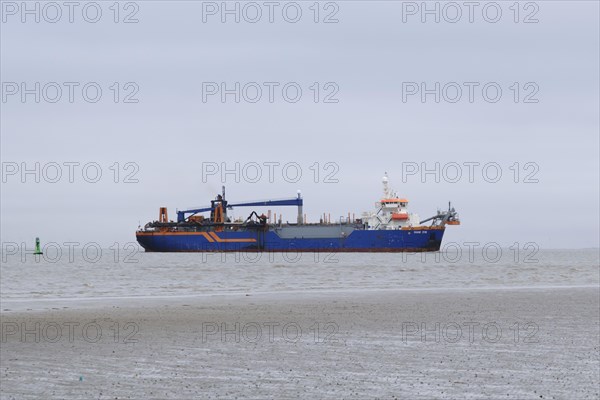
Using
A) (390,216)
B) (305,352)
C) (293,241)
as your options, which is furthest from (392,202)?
(305,352)

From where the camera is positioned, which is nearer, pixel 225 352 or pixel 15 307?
pixel 225 352

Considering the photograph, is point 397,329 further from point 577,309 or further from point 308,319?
point 577,309

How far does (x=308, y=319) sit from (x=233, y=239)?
8912 centimetres

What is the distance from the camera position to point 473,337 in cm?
1989

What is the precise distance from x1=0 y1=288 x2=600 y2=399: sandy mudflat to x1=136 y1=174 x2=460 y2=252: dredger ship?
258 feet

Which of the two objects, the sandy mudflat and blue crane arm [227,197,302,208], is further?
blue crane arm [227,197,302,208]

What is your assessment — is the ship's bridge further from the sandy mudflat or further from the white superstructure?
the sandy mudflat

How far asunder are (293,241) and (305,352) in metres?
94.5

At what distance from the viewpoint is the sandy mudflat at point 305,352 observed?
531 inches

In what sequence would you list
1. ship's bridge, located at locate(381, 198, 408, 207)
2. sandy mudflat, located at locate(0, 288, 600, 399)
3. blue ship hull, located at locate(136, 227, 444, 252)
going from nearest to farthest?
1. sandy mudflat, located at locate(0, 288, 600, 399)
2. blue ship hull, located at locate(136, 227, 444, 252)
3. ship's bridge, located at locate(381, 198, 408, 207)

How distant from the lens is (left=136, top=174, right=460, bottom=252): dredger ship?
10906 cm

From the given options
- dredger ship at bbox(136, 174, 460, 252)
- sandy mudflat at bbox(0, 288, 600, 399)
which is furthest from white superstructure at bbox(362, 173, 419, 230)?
sandy mudflat at bbox(0, 288, 600, 399)

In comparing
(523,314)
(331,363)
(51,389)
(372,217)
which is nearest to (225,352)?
(331,363)

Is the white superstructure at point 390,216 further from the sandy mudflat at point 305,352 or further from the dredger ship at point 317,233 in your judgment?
the sandy mudflat at point 305,352
